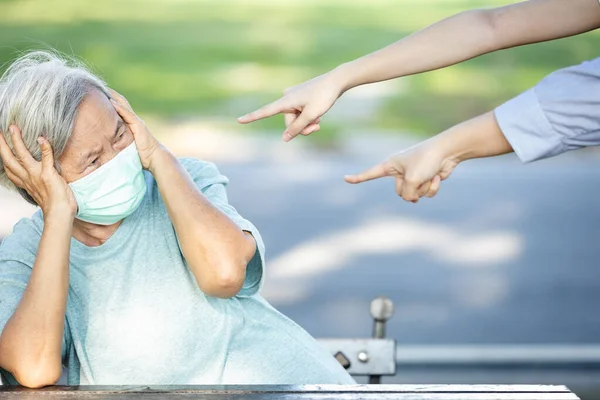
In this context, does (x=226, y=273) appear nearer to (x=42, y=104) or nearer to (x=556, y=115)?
(x=42, y=104)

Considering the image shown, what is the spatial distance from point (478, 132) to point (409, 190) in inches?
7.6

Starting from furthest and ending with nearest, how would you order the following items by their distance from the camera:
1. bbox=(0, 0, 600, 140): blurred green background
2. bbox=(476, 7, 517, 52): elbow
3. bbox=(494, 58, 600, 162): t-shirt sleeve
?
bbox=(0, 0, 600, 140): blurred green background, bbox=(476, 7, 517, 52): elbow, bbox=(494, 58, 600, 162): t-shirt sleeve

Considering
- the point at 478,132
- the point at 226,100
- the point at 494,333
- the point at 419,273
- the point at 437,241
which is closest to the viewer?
the point at 478,132

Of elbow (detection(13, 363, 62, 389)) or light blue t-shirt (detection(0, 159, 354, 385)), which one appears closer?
elbow (detection(13, 363, 62, 389))

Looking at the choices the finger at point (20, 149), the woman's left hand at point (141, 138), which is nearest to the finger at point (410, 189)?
the woman's left hand at point (141, 138)

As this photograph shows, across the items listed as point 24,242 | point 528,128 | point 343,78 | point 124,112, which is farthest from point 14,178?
point 528,128

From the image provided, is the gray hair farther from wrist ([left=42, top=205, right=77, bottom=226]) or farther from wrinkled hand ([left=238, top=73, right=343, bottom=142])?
wrinkled hand ([left=238, top=73, right=343, bottom=142])

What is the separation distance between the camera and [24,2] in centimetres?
1545

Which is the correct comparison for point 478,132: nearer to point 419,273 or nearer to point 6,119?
point 6,119

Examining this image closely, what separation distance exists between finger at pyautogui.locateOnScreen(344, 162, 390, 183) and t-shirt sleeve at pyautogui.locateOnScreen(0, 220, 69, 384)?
838 mm

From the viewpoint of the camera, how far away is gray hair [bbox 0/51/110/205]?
2.71 meters

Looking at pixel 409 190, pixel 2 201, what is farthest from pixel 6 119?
pixel 2 201

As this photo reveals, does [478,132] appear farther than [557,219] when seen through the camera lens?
No

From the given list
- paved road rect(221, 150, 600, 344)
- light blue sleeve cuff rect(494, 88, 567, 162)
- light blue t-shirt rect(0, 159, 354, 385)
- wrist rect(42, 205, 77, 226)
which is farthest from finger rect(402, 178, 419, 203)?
paved road rect(221, 150, 600, 344)
